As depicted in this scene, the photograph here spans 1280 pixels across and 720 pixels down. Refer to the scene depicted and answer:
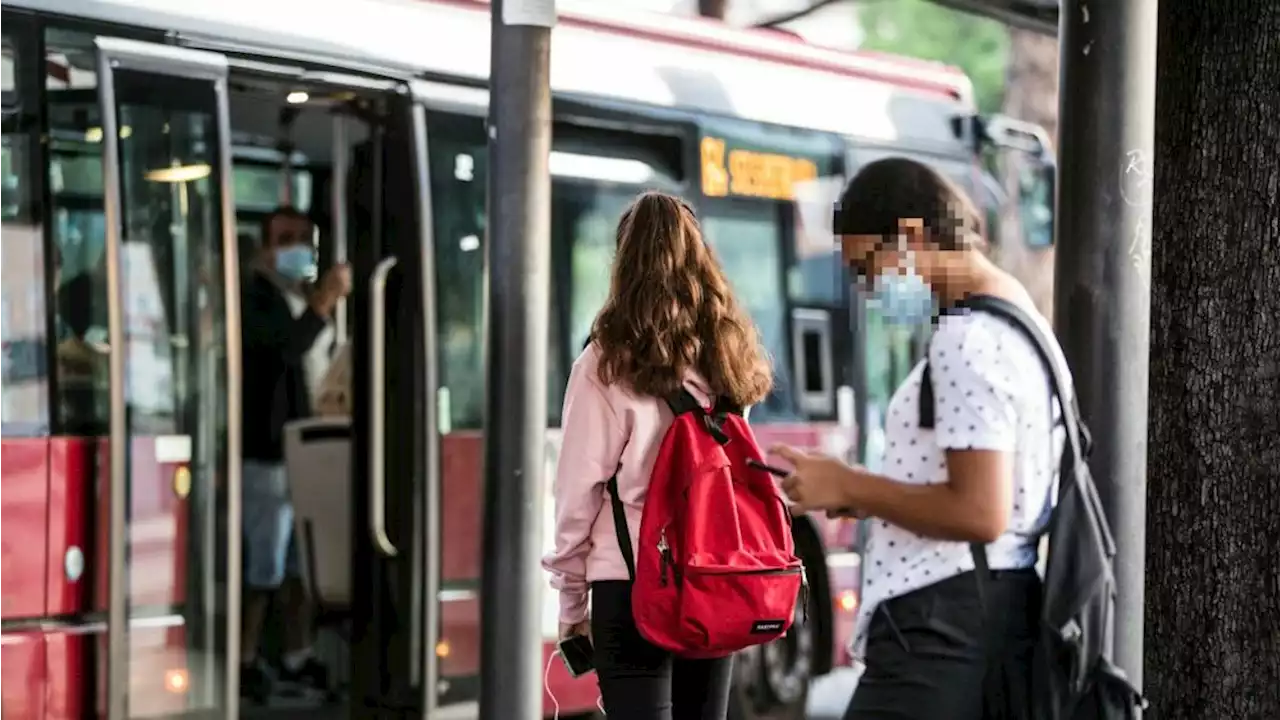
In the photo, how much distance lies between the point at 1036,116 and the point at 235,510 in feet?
52.5

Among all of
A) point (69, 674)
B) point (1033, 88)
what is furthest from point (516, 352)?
point (1033, 88)

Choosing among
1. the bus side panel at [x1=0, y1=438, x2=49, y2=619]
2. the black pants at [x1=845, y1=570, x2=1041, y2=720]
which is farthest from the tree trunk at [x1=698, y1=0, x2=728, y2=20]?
the black pants at [x1=845, y1=570, x2=1041, y2=720]

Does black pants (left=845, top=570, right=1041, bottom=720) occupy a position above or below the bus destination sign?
below

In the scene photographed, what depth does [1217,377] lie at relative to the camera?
17.5 feet

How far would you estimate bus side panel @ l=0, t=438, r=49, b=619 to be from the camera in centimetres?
Answer: 645

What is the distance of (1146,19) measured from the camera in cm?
533

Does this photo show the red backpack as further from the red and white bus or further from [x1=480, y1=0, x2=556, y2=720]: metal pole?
the red and white bus

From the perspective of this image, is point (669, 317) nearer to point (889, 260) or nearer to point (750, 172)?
point (889, 260)

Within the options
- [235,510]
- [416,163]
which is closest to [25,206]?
[235,510]

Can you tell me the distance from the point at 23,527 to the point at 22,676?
0.48 metres

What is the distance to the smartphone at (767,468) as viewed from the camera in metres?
4.05

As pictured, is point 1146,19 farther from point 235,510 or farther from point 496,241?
point 235,510

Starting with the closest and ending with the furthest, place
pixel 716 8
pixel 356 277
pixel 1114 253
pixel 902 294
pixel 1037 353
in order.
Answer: pixel 1037 353 → pixel 902 294 → pixel 1114 253 → pixel 356 277 → pixel 716 8

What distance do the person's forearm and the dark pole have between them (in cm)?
293
